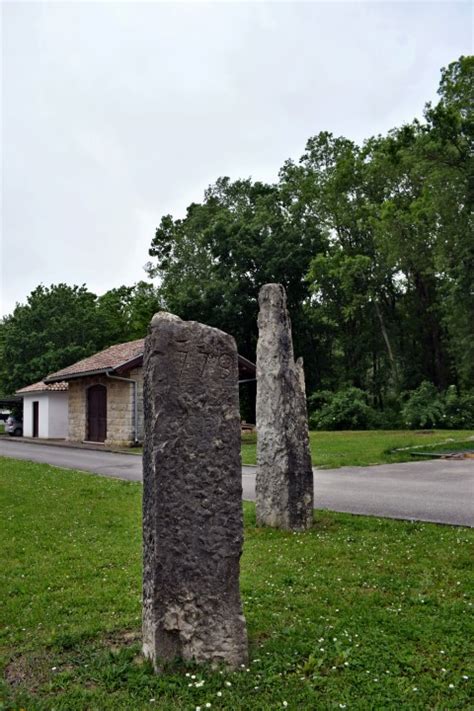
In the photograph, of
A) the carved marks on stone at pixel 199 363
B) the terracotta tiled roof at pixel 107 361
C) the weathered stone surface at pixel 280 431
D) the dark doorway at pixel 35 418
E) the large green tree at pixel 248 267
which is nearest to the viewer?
the carved marks on stone at pixel 199 363

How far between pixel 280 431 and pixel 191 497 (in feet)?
12.6

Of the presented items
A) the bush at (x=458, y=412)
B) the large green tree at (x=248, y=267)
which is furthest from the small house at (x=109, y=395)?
the bush at (x=458, y=412)

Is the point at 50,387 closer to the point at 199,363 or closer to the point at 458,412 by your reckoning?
the point at 458,412

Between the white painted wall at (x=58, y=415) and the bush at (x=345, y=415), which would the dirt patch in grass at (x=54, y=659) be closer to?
the bush at (x=345, y=415)

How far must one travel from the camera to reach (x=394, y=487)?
11.0 metres

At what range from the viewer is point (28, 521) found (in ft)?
27.4

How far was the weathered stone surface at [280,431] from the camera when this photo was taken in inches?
299

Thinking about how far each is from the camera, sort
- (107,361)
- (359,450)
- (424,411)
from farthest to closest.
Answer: (424,411) → (107,361) → (359,450)

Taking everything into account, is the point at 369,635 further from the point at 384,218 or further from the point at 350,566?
the point at 384,218

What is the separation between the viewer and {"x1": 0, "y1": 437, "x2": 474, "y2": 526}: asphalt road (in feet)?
28.4

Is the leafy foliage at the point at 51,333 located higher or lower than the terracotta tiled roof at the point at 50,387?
higher

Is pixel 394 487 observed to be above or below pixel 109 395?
below

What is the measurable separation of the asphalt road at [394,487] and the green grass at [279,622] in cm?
107

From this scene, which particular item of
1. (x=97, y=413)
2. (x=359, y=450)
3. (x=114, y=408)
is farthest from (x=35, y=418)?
(x=359, y=450)
